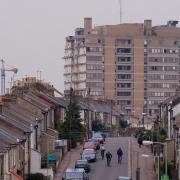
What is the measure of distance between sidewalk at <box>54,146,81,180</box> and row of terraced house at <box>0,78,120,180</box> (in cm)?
47

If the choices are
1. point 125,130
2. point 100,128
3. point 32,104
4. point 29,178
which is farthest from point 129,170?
point 125,130

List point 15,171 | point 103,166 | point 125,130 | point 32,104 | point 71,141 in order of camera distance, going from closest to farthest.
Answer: point 15,171, point 103,166, point 32,104, point 71,141, point 125,130

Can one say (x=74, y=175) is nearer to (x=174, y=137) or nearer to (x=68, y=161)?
(x=174, y=137)

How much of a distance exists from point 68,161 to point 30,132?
11.1 meters

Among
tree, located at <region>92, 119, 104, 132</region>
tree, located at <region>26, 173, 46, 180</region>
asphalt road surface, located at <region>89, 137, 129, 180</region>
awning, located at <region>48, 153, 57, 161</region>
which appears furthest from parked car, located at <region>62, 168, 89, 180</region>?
tree, located at <region>92, 119, 104, 132</region>

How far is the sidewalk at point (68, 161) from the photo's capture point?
73.4 meters

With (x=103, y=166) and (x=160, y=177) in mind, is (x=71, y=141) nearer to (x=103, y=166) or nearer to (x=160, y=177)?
(x=103, y=166)

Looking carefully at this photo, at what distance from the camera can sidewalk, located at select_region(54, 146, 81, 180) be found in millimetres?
73412

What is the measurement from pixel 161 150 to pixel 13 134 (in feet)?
66.0

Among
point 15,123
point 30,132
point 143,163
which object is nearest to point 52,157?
point 30,132

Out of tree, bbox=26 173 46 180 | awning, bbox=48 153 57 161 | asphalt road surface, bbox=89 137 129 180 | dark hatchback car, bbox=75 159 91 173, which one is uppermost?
awning, bbox=48 153 57 161

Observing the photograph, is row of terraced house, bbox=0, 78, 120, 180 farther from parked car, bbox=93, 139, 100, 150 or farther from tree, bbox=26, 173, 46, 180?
parked car, bbox=93, 139, 100, 150

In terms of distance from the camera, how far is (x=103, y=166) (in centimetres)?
7894

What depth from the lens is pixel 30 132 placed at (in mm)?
71875
